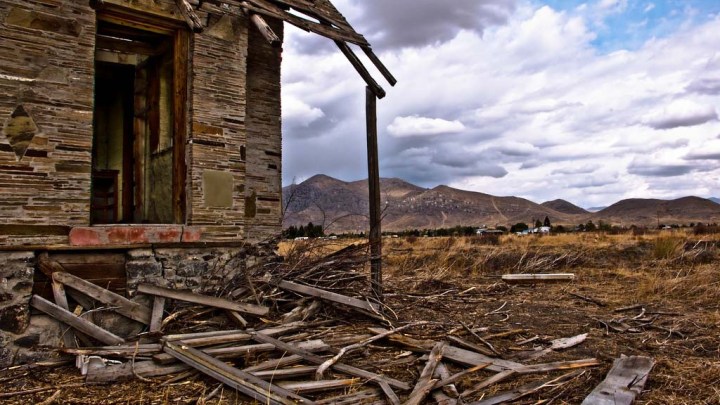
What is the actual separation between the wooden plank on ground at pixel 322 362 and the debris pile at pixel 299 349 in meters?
0.01

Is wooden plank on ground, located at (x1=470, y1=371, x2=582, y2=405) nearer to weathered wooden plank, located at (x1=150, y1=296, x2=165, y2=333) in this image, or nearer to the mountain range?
weathered wooden plank, located at (x1=150, y1=296, x2=165, y2=333)

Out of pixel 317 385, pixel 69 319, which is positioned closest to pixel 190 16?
pixel 69 319

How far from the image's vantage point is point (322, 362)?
5164 millimetres

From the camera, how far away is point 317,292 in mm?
6746

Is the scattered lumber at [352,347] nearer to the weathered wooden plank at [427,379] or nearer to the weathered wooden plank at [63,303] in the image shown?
the weathered wooden plank at [427,379]

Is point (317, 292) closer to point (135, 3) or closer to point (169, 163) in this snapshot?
point (169, 163)

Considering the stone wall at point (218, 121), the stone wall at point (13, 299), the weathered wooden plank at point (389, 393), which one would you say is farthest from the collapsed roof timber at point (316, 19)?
the weathered wooden plank at point (389, 393)

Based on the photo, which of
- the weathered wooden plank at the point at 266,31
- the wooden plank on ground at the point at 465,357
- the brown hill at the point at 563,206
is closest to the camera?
the wooden plank on ground at the point at 465,357

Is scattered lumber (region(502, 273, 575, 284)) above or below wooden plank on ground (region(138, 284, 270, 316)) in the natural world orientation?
below

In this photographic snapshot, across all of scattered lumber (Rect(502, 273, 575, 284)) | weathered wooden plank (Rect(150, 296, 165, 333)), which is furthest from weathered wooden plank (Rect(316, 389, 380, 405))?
scattered lumber (Rect(502, 273, 575, 284))

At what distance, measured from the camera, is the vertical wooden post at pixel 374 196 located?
754 cm

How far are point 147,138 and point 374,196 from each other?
3346 millimetres

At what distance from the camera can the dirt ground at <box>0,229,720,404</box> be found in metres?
4.71

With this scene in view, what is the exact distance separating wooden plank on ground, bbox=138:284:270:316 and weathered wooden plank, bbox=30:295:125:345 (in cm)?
67
